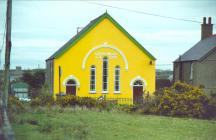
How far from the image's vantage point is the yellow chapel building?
37031 mm

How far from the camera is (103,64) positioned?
38.5 meters

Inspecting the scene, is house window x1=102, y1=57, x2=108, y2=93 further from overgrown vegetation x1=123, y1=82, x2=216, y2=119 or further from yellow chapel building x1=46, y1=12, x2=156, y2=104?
overgrown vegetation x1=123, y1=82, x2=216, y2=119

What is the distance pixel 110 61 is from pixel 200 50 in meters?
13.4

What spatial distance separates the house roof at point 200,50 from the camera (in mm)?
44125

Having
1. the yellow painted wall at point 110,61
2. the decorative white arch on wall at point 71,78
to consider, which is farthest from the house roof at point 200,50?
the decorative white arch on wall at point 71,78

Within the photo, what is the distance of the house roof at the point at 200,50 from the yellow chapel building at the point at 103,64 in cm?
747

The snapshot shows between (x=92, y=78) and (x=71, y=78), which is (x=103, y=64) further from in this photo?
(x=71, y=78)

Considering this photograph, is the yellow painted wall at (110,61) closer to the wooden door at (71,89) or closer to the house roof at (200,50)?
the wooden door at (71,89)

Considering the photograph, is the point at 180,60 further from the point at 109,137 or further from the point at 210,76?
the point at 109,137

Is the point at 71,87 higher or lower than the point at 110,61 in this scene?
lower

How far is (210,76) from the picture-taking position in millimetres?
44656

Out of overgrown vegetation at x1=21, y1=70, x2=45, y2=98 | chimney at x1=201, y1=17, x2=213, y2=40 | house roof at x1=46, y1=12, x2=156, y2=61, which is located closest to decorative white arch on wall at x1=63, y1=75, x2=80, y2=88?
house roof at x1=46, y1=12, x2=156, y2=61

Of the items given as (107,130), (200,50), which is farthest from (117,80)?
(107,130)

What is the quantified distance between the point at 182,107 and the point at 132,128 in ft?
27.4
